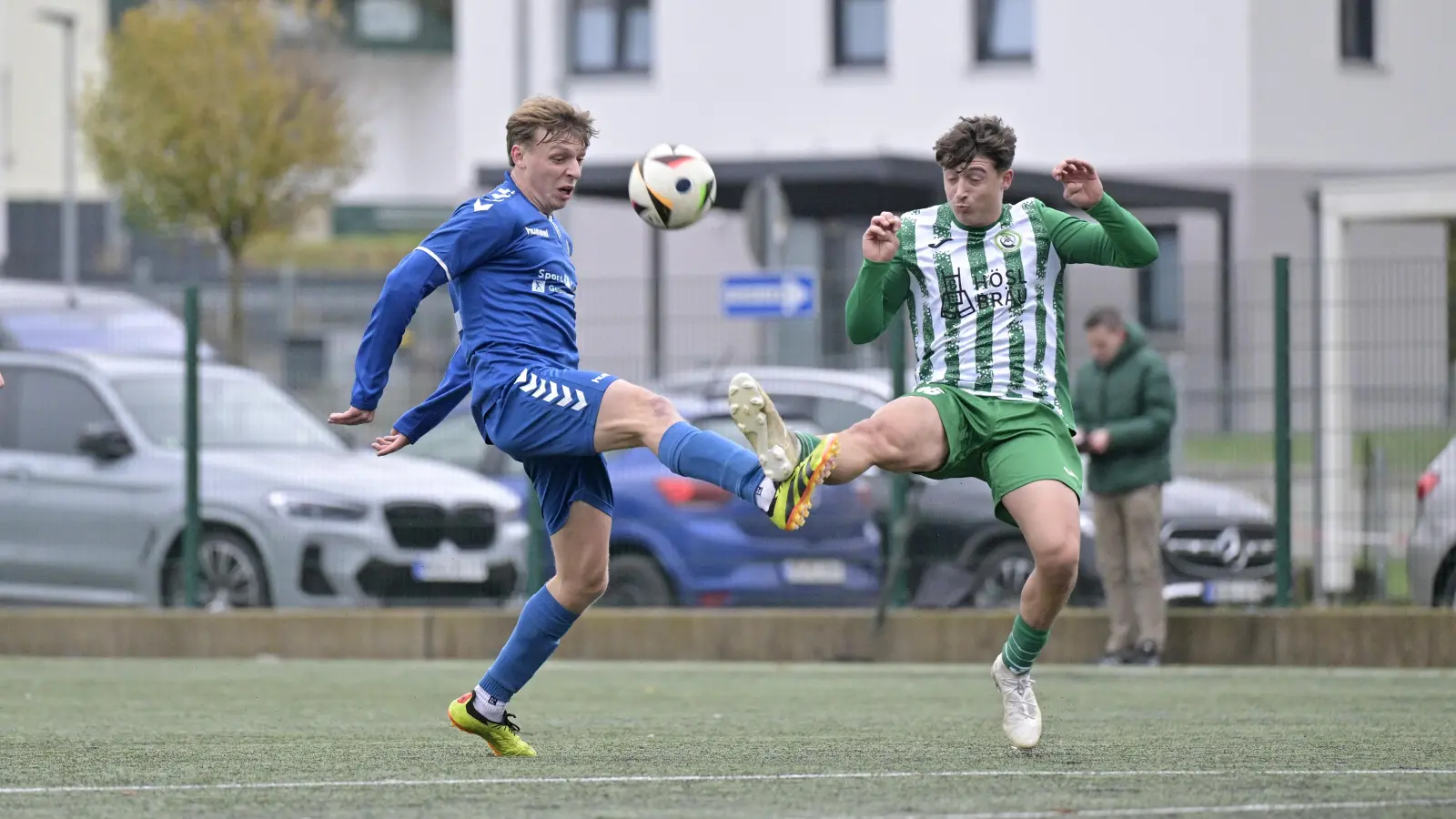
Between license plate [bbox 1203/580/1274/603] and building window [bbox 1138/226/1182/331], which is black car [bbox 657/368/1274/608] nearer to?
license plate [bbox 1203/580/1274/603]

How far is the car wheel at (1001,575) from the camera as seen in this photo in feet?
45.4

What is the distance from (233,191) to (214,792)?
95.7ft

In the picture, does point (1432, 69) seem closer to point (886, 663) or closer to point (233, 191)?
point (233, 191)

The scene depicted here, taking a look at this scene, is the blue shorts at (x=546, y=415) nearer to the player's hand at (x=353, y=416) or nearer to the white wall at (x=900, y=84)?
the player's hand at (x=353, y=416)

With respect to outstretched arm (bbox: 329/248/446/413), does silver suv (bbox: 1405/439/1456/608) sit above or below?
below

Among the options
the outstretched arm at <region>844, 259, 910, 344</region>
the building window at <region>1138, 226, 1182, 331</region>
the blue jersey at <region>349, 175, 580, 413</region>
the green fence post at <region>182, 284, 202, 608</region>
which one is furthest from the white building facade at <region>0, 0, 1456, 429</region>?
the blue jersey at <region>349, 175, 580, 413</region>

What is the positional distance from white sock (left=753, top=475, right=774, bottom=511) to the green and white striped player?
55cm

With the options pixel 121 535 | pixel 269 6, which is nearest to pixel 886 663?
pixel 121 535

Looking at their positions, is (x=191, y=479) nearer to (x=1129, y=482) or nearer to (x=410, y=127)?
(x=1129, y=482)

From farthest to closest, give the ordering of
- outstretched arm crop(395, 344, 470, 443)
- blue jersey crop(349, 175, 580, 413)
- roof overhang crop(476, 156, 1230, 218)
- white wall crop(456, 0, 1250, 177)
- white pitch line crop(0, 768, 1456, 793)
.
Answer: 1. white wall crop(456, 0, 1250, 177)
2. roof overhang crop(476, 156, 1230, 218)
3. outstretched arm crop(395, 344, 470, 443)
4. blue jersey crop(349, 175, 580, 413)
5. white pitch line crop(0, 768, 1456, 793)

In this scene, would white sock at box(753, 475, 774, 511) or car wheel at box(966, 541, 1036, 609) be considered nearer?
white sock at box(753, 475, 774, 511)

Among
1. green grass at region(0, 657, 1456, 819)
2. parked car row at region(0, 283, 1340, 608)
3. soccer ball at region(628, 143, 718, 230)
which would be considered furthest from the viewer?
parked car row at region(0, 283, 1340, 608)

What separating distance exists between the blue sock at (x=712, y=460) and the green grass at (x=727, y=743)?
83 centimetres

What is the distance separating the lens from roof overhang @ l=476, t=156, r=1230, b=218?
88.1 ft
